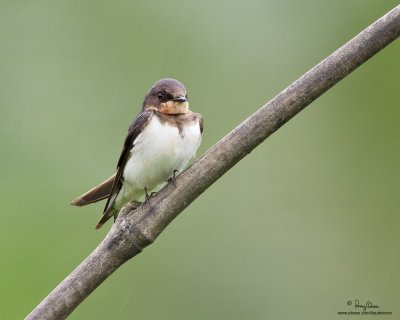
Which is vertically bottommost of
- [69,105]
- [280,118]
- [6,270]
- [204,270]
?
[280,118]

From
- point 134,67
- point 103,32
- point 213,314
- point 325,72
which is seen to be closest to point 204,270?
point 213,314

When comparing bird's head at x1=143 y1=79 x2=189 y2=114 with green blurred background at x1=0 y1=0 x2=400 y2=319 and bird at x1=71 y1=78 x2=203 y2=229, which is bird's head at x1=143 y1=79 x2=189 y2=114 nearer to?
bird at x1=71 y1=78 x2=203 y2=229

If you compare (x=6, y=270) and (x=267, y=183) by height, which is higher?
(x=267, y=183)

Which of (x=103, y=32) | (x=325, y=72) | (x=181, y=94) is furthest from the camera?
(x=103, y=32)

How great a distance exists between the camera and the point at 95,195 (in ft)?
11.6

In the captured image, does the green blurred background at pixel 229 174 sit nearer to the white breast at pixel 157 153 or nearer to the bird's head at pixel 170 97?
the white breast at pixel 157 153

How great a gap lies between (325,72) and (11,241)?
292 centimetres

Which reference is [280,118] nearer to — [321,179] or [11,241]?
[11,241]

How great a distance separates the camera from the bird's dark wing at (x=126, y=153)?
3.65 m

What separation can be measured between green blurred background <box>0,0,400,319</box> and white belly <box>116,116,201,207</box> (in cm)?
132

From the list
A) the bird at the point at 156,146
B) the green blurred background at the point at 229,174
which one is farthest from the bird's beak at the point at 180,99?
the green blurred background at the point at 229,174

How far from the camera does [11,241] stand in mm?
4910

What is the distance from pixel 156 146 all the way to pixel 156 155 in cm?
4

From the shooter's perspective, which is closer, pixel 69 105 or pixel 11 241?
pixel 11 241
